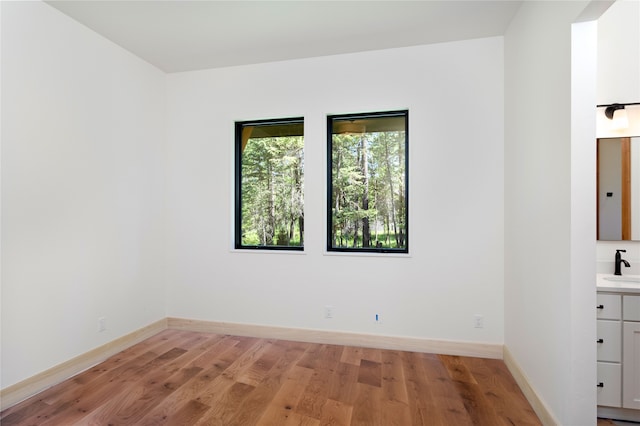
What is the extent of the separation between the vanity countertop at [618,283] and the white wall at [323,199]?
72cm

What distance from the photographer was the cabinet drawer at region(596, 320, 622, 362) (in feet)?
6.01

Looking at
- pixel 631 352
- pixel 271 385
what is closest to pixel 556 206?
pixel 631 352

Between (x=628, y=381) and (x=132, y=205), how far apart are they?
4.11 meters

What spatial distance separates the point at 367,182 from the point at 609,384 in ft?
7.44

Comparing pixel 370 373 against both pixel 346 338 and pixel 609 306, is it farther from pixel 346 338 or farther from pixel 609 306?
pixel 609 306

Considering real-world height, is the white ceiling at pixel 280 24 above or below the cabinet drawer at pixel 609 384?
above

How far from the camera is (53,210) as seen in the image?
7.65 ft

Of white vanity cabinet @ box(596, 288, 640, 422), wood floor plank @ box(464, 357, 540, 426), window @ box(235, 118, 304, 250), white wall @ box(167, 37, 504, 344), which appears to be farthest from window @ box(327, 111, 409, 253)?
white vanity cabinet @ box(596, 288, 640, 422)

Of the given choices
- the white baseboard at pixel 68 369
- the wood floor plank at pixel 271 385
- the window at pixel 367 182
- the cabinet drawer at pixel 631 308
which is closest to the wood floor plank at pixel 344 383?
the wood floor plank at pixel 271 385


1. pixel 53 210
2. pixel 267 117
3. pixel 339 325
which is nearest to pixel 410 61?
pixel 267 117

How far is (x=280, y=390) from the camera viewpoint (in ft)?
7.21

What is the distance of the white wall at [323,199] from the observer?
2736 millimetres

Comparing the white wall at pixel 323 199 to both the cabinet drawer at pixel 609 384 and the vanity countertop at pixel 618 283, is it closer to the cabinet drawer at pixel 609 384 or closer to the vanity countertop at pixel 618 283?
the vanity countertop at pixel 618 283

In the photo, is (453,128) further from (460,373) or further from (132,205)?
(132,205)
